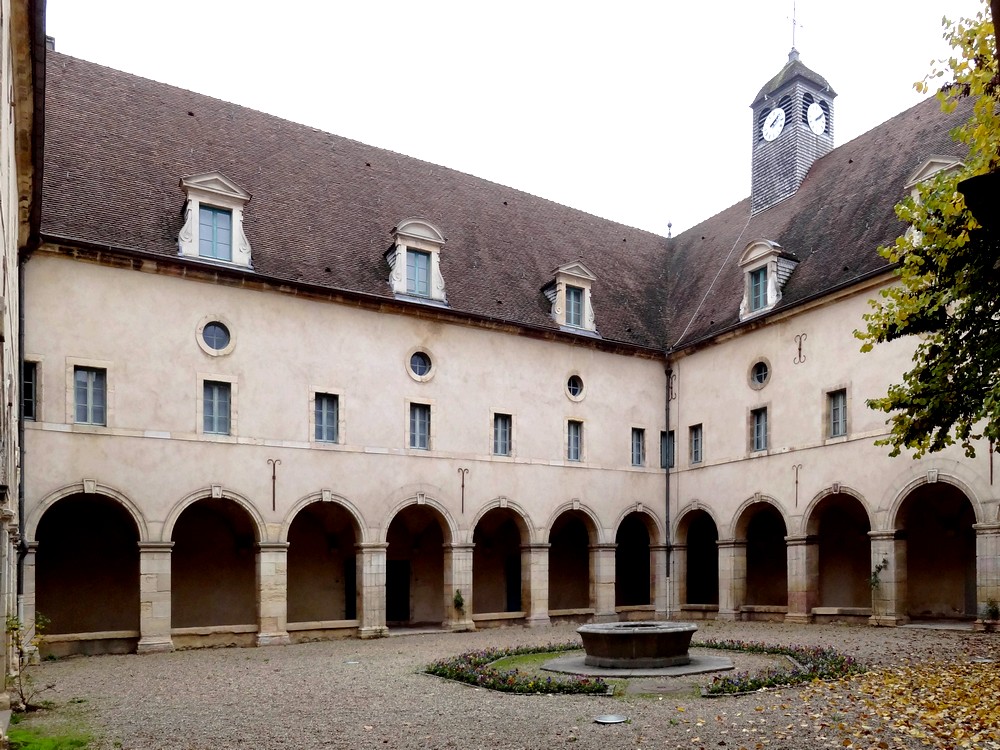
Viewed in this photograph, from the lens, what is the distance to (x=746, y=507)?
2223cm

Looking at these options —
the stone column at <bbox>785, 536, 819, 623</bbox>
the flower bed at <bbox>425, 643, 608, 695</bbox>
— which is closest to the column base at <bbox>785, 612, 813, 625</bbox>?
the stone column at <bbox>785, 536, 819, 623</bbox>

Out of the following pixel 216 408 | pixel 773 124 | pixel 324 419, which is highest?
pixel 773 124

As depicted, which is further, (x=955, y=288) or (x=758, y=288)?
(x=758, y=288)

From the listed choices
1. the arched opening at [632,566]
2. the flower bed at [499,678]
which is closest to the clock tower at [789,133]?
the arched opening at [632,566]

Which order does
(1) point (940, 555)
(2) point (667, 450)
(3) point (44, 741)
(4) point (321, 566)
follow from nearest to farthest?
(3) point (44, 741) → (1) point (940, 555) → (4) point (321, 566) → (2) point (667, 450)

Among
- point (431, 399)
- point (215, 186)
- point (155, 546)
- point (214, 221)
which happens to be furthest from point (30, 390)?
point (431, 399)

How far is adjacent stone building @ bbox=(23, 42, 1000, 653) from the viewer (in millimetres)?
17547

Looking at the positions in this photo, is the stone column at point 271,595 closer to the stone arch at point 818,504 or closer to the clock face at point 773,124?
the stone arch at point 818,504

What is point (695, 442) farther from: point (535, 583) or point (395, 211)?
point (395, 211)

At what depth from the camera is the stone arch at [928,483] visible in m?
17.2

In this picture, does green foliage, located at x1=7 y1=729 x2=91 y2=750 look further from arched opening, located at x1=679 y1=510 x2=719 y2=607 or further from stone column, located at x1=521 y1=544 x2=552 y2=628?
arched opening, located at x1=679 y1=510 x2=719 y2=607

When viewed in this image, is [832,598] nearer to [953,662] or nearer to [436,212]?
[953,662]

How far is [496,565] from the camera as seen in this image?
80.6 feet

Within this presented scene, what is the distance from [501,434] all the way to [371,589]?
190 inches
